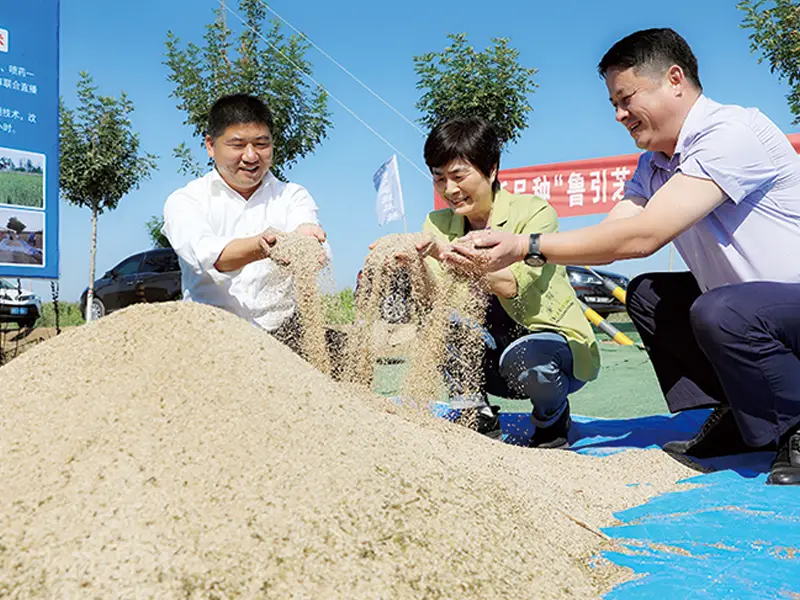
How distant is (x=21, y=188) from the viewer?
349 cm

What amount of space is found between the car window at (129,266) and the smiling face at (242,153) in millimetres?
7961

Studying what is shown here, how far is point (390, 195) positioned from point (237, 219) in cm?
587

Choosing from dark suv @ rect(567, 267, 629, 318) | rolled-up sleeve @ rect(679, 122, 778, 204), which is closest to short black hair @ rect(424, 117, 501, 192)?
rolled-up sleeve @ rect(679, 122, 778, 204)

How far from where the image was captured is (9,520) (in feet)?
3.40

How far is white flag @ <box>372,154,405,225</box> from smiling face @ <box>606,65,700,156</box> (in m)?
6.26

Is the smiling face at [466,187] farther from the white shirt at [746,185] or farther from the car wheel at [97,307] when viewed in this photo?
the car wheel at [97,307]

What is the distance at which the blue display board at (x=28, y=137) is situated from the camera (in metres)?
3.41

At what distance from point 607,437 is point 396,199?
19.5ft

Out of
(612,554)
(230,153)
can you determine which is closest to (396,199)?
(230,153)

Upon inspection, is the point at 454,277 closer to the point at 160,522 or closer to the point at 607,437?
the point at 607,437

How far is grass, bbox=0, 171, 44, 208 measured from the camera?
11.2ft

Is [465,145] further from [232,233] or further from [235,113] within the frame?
[232,233]

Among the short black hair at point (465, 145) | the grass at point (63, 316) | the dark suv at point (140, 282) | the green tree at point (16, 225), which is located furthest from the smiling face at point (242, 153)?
the grass at point (63, 316)

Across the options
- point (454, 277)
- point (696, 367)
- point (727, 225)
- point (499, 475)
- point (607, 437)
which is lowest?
point (607, 437)
